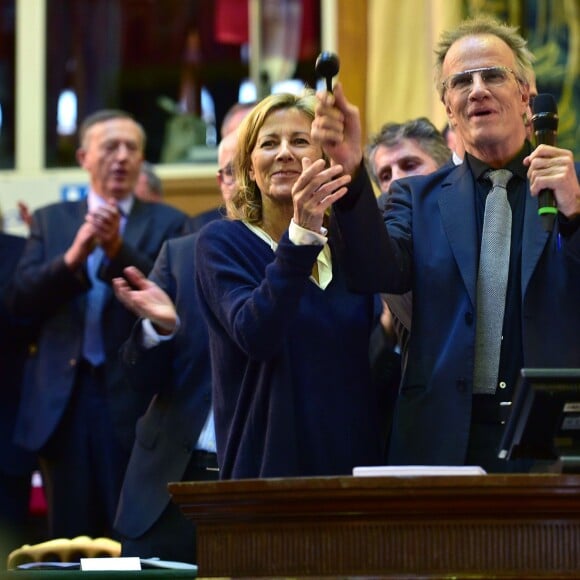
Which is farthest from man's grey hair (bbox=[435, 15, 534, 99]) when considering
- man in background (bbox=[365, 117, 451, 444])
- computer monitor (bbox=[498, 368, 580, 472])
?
computer monitor (bbox=[498, 368, 580, 472])

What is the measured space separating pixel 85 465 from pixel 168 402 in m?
1.03

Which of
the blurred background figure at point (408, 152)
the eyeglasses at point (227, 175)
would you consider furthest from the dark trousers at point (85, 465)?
the blurred background figure at point (408, 152)

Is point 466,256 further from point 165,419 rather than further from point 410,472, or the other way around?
point 165,419

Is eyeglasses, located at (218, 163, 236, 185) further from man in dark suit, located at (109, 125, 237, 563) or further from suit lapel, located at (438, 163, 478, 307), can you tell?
suit lapel, located at (438, 163, 478, 307)

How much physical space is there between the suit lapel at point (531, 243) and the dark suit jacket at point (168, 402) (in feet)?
4.68

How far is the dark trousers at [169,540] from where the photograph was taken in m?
4.93

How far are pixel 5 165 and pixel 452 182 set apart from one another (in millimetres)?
5244

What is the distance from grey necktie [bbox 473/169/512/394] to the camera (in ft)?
12.5

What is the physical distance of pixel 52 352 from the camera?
6039mm

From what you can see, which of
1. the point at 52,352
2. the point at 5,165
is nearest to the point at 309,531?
the point at 52,352

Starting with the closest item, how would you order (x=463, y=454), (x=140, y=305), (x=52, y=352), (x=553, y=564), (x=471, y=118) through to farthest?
(x=553, y=564) → (x=463, y=454) → (x=471, y=118) → (x=140, y=305) → (x=52, y=352)

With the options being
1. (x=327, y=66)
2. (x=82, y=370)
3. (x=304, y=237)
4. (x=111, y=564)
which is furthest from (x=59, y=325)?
(x=327, y=66)

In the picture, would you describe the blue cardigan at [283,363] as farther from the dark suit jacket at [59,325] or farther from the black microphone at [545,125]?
the dark suit jacket at [59,325]

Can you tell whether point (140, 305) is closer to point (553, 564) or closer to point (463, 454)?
point (463, 454)
